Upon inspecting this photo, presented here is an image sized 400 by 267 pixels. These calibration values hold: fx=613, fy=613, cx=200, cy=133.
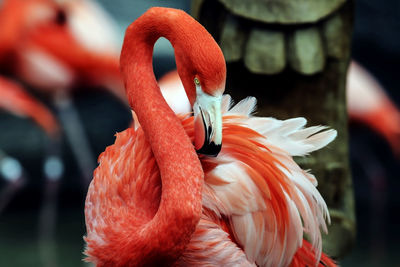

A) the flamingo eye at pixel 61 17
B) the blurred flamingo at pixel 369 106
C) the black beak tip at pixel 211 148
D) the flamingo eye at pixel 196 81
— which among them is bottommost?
the blurred flamingo at pixel 369 106

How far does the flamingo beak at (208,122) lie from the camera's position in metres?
1.61

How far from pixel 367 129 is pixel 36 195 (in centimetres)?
308

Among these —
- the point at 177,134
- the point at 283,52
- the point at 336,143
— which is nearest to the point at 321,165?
the point at 336,143

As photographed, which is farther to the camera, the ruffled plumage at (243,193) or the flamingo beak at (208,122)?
the ruffled plumage at (243,193)

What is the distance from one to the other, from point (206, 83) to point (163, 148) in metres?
0.26

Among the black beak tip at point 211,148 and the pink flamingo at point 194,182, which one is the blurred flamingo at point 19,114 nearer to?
the pink flamingo at point 194,182

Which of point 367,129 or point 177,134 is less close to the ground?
point 177,134

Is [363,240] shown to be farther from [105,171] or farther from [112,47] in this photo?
[105,171]

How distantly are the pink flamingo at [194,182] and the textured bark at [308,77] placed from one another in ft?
0.46

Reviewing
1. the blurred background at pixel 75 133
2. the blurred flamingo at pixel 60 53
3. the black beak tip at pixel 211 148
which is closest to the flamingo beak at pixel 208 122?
the black beak tip at pixel 211 148

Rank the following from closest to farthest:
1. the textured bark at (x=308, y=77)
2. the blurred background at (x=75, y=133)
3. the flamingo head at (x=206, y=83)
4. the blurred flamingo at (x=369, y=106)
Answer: the flamingo head at (x=206, y=83) < the textured bark at (x=308, y=77) < the blurred background at (x=75, y=133) < the blurred flamingo at (x=369, y=106)

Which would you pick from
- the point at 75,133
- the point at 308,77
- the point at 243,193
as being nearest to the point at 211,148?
the point at 243,193

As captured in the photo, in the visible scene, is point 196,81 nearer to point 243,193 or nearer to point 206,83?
point 206,83

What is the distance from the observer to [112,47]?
4750 mm
